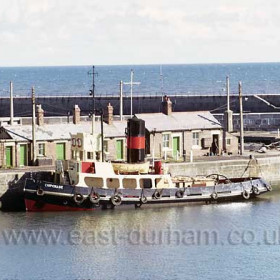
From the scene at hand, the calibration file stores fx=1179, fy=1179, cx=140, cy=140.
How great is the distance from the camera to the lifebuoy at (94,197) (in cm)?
5859

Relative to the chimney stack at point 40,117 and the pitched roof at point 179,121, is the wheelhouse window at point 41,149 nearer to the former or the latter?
the chimney stack at point 40,117

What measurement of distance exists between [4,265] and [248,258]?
10.0 m

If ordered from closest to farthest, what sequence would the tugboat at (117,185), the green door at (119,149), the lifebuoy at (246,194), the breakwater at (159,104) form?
the tugboat at (117,185) → the lifebuoy at (246,194) → the green door at (119,149) → the breakwater at (159,104)

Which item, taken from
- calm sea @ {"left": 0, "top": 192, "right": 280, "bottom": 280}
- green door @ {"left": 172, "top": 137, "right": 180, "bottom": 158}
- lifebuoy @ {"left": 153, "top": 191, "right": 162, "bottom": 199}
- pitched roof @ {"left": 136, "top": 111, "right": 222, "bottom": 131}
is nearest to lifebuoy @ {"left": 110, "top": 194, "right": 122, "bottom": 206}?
calm sea @ {"left": 0, "top": 192, "right": 280, "bottom": 280}

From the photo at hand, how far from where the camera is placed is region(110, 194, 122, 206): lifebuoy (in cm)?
5903

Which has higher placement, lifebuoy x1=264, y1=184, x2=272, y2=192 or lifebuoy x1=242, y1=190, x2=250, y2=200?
lifebuoy x1=264, y1=184, x2=272, y2=192

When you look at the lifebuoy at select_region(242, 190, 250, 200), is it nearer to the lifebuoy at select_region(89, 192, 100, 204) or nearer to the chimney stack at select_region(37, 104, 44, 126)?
the lifebuoy at select_region(89, 192, 100, 204)

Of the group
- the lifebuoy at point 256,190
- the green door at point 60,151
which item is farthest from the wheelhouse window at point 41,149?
the lifebuoy at point 256,190

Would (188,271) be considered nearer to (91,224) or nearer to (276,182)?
(91,224)

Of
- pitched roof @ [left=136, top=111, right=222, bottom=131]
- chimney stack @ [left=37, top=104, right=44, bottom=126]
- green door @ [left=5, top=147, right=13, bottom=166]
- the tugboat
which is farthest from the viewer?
pitched roof @ [left=136, top=111, right=222, bottom=131]

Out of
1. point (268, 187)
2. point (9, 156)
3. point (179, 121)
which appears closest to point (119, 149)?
point (179, 121)

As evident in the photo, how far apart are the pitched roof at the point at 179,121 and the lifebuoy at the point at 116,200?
10.8 meters

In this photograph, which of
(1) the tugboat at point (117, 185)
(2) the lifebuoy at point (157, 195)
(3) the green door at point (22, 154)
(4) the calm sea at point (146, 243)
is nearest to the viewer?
(4) the calm sea at point (146, 243)

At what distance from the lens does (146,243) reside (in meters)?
51.4
